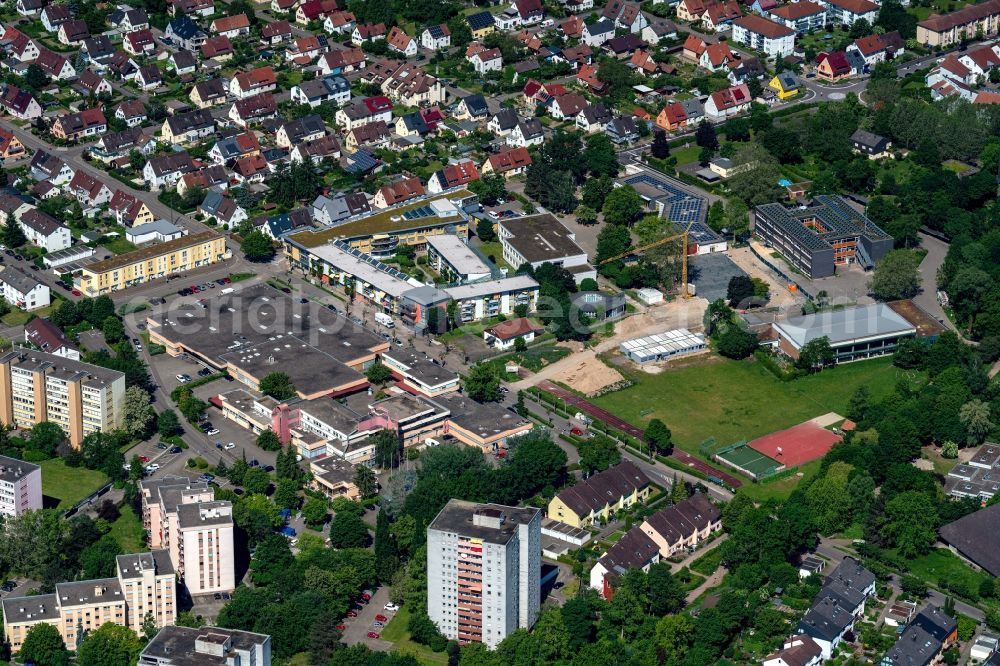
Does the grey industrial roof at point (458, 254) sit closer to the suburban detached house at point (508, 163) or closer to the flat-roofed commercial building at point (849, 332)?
the suburban detached house at point (508, 163)

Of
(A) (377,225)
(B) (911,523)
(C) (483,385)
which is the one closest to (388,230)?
(A) (377,225)

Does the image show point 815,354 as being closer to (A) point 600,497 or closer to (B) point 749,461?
(B) point 749,461

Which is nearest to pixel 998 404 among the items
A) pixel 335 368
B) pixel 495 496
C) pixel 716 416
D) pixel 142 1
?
pixel 716 416

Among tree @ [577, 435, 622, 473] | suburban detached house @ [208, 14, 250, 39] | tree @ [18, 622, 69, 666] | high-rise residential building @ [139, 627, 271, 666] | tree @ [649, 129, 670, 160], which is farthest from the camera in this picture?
suburban detached house @ [208, 14, 250, 39]

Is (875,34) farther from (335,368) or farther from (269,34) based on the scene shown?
(335,368)

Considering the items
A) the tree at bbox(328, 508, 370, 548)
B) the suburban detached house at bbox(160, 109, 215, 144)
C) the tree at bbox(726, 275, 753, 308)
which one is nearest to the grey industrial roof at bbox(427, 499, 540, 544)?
the tree at bbox(328, 508, 370, 548)

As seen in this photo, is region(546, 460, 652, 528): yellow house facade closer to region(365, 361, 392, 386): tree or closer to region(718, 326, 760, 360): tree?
region(718, 326, 760, 360): tree
